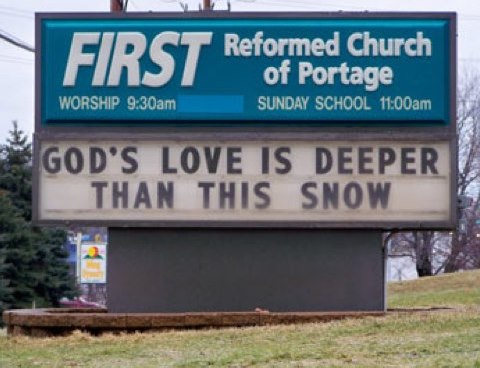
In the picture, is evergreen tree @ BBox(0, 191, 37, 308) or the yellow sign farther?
the yellow sign

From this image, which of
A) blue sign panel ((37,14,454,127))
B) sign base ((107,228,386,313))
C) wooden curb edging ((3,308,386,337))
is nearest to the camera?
wooden curb edging ((3,308,386,337))

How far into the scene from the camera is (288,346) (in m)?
13.0

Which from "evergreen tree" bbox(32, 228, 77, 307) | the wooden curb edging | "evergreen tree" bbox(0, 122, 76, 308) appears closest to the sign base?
the wooden curb edging

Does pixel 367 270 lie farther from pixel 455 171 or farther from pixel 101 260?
pixel 101 260

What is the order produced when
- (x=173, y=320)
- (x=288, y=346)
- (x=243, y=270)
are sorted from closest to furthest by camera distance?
(x=288, y=346), (x=173, y=320), (x=243, y=270)

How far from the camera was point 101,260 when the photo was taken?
48000 millimetres

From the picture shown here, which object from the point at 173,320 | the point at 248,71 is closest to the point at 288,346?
the point at 173,320

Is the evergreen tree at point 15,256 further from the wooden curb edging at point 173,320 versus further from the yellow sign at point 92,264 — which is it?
the wooden curb edging at point 173,320

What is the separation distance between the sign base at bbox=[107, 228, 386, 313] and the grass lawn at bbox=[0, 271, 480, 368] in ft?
2.94

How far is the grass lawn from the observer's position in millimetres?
11641

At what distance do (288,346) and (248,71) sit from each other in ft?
14.5

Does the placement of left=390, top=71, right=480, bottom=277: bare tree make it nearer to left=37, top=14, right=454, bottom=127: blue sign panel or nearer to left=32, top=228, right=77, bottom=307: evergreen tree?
left=32, top=228, right=77, bottom=307: evergreen tree

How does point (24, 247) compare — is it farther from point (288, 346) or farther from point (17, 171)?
point (288, 346)

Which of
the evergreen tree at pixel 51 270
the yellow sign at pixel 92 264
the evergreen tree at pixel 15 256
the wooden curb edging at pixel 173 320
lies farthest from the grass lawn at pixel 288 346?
the yellow sign at pixel 92 264
